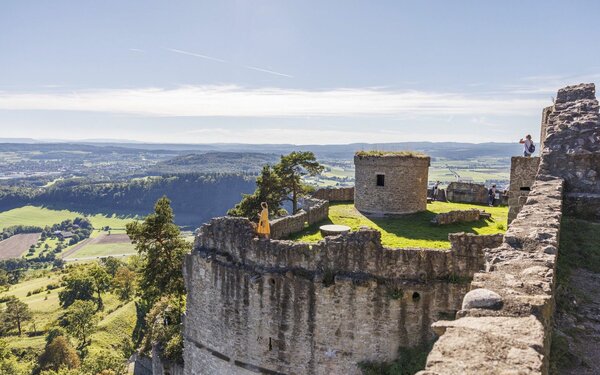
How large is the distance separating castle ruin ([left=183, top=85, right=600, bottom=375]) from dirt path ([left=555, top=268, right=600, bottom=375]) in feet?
2.75

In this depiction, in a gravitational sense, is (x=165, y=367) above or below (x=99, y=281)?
above

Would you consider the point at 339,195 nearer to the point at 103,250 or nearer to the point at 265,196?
the point at 265,196

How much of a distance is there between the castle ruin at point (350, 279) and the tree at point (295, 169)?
15.8 meters

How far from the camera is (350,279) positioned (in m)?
16.8

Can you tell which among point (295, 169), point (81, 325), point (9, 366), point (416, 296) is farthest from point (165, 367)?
point (81, 325)

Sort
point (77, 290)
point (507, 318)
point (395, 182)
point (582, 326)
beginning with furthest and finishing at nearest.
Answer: point (77, 290) → point (395, 182) → point (582, 326) → point (507, 318)

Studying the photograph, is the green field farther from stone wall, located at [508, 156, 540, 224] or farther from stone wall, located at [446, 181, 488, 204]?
stone wall, located at [508, 156, 540, 224]

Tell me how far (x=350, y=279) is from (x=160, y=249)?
67.7 feet

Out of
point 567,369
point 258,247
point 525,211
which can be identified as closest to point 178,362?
point 258,247

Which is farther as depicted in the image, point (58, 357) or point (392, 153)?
point (58, 357)

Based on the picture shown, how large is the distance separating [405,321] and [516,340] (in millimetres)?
11961

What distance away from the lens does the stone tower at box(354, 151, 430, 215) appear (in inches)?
1126

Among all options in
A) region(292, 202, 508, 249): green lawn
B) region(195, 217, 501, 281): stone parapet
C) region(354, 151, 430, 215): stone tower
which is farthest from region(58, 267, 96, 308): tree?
region(195, 217, 501, 281): stone parapet

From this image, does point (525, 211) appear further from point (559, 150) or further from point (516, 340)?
point (516, 340)
